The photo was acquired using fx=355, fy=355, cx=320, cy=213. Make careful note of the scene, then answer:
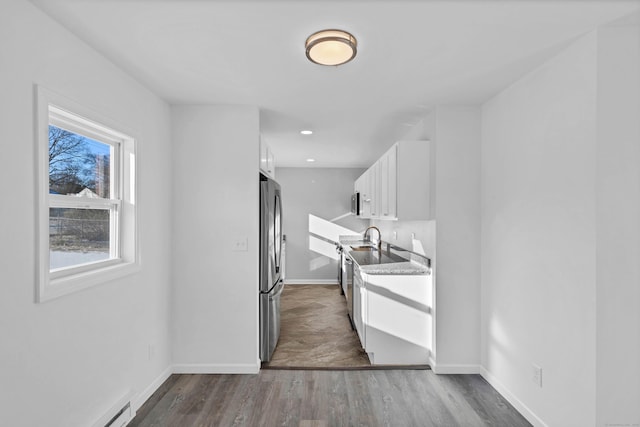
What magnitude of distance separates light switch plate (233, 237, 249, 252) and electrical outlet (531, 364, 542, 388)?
244cm

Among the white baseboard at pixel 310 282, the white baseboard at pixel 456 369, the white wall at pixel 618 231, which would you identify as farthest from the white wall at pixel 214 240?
the white baseboard at pixel 310 282

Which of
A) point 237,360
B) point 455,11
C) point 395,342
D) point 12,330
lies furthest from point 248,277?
point 455,11

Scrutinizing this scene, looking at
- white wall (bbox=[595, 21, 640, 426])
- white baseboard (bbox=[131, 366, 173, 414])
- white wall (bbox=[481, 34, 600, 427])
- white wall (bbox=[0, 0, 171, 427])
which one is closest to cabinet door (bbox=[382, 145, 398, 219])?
white wall (bbox=[481, 34, 600, 427])

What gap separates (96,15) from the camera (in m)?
1.82

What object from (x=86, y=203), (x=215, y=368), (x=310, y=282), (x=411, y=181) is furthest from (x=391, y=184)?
(x=310, y=282)

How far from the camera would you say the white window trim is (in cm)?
175

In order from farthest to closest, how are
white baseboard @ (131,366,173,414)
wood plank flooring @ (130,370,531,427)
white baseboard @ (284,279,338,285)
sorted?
white baseboard @ (284,279,338,285)
white baseboard @ (131,366,173,414)
wood plank flooring @ (130,370,531,427)

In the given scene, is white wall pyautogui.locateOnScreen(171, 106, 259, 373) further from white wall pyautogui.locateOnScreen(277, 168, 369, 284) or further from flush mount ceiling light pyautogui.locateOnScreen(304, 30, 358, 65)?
white wall pyautogui.locateOnScreen(277, 168, 369, 284)

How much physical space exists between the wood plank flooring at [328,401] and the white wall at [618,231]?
82cm

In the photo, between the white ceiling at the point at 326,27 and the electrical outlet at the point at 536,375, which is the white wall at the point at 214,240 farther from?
the electrical outlet at the point at 536,375

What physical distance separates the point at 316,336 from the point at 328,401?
1451 millimetres

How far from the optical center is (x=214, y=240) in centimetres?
329

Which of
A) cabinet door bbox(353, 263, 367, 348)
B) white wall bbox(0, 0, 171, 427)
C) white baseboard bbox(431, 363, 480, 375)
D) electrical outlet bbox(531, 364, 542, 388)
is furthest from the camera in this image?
cabinet door bbox(353, 263, 367, 348)

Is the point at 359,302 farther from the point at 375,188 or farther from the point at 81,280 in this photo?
the point at 81,280
